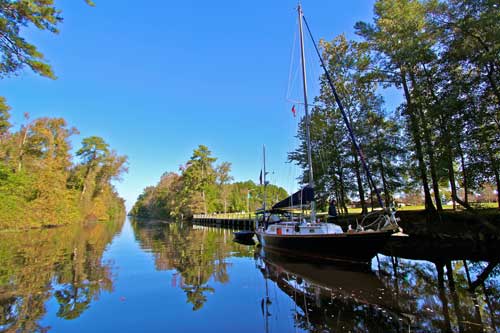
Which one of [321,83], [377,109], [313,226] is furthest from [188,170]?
[313,226]

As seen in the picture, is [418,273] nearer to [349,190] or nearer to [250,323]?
[250,323]

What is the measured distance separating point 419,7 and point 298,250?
1570cm

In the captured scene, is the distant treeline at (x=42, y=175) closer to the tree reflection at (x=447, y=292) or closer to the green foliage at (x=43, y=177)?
the green foliage at (x=43, y=177)

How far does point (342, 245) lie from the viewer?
998cm

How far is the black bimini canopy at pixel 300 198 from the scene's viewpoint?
40.2ft

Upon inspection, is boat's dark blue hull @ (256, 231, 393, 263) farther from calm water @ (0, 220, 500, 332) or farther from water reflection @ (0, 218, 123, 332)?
water reflection @ (0, 218, 123, 332)

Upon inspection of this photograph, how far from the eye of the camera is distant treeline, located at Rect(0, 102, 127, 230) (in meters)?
26.7

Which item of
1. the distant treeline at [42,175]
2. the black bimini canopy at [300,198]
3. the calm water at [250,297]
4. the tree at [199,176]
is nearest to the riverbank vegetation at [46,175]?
the distant treeline at [42,175]

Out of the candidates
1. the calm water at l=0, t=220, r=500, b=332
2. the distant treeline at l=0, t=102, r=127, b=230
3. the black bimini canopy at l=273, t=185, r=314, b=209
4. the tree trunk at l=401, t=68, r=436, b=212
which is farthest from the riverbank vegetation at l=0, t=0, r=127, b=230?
the tree trunk at l=401, t=68, r=436, b=212

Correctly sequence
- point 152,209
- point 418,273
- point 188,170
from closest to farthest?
point 418,273 → point 188,170 → point 152,209

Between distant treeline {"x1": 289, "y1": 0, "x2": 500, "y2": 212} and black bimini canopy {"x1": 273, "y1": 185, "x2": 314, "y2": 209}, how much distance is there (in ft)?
25.3

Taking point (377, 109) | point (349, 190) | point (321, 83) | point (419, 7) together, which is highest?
point (419, 7)

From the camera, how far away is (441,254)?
11555 millimetres

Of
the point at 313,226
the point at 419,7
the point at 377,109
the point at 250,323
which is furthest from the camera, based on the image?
the point at 377,109
